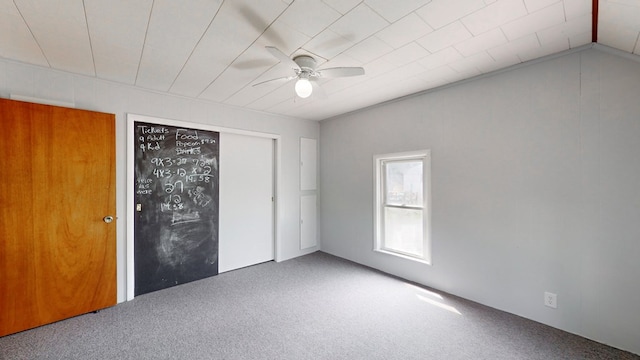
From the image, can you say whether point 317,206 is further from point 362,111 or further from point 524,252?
point 524,252

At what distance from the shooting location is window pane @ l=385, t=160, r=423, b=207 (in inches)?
136

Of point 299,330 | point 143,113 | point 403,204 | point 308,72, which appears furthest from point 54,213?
point 403,204

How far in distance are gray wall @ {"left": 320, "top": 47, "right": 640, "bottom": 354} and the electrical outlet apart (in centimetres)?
4

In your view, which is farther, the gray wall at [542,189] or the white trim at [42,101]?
the white trim at [42,101]

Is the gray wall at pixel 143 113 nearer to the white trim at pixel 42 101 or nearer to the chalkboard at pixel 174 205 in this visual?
the white trim at pixel 42 101

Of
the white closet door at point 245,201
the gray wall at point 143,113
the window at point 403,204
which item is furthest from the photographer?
the white closet door at point 245,201

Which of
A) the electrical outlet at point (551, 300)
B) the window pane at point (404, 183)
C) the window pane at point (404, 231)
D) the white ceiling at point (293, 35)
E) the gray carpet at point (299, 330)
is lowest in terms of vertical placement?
the gray carpet at point (299, 330)

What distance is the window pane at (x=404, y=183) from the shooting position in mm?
3459

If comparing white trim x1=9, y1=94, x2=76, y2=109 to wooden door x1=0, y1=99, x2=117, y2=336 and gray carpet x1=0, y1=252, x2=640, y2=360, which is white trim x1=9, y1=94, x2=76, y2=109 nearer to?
wooden door x1=0, y1=99, x2=117, y2=336

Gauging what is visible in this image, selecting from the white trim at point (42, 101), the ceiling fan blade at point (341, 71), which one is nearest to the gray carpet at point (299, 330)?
the white trim at point (42, 101)

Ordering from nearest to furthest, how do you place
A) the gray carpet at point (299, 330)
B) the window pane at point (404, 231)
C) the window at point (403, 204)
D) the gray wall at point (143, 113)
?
the gray carpet at point (299, 330) < the gray wall at point (143, 113) < the window at point (403, 204) < the window pane at point (404, 231)

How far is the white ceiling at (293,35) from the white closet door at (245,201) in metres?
1.28

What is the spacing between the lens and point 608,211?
2.10 m

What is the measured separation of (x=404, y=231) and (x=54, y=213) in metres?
3.94
